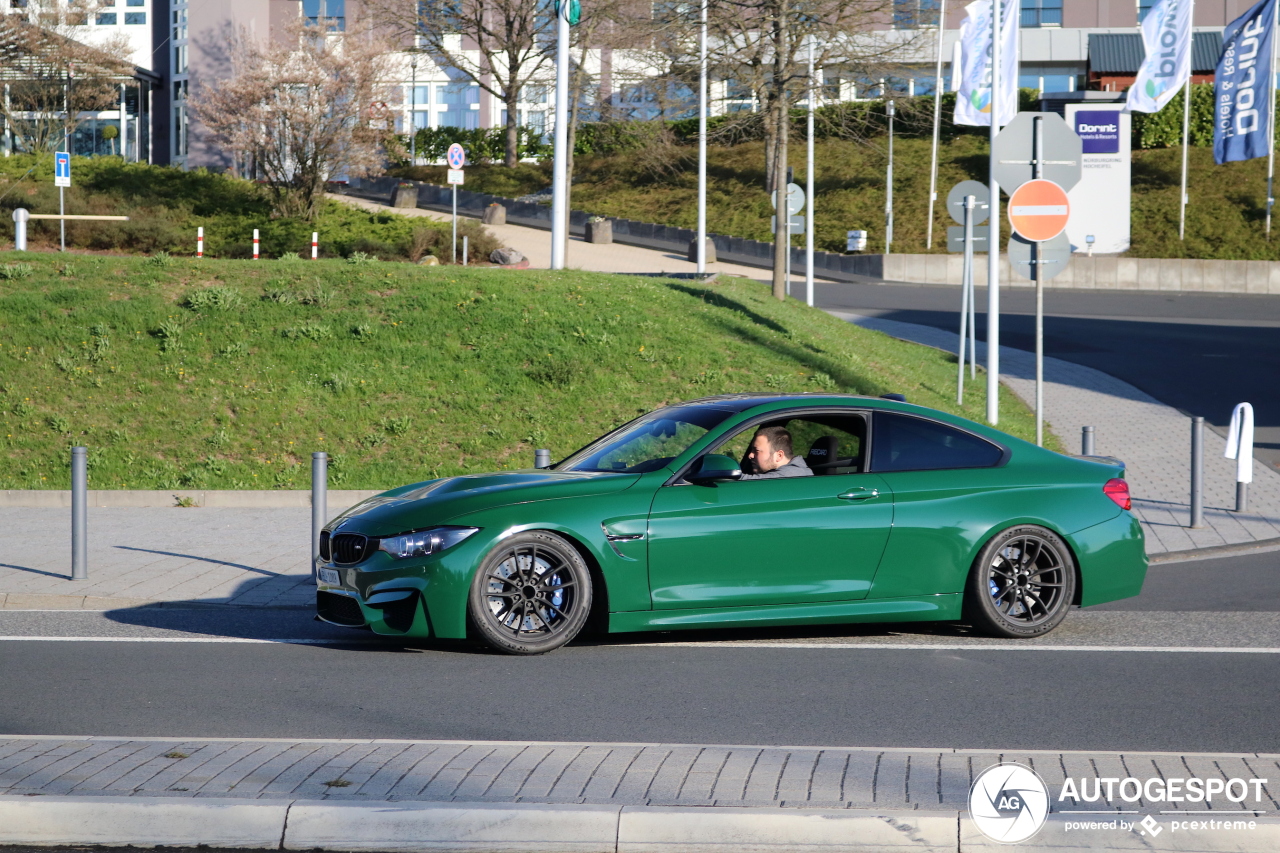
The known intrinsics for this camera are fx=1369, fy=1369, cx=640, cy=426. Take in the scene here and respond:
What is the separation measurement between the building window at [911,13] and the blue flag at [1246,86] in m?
16.3

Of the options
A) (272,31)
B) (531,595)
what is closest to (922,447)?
(531,595)

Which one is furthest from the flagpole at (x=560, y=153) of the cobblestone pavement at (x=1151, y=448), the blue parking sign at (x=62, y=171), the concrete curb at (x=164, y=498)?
the blue parking sign at (x=62, y=171)

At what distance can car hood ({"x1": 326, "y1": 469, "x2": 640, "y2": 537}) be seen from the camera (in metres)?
6.89

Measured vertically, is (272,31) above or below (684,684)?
above

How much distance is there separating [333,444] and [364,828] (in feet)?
35.9

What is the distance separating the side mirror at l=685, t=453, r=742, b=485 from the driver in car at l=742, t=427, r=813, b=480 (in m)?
0.40

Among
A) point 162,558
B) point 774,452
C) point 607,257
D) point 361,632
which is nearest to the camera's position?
point 774,452

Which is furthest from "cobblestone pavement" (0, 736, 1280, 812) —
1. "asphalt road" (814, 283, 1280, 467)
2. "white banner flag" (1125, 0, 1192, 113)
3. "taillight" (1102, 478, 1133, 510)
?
"white banner flag" (1125, 0, 1192, 113)

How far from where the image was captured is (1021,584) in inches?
299

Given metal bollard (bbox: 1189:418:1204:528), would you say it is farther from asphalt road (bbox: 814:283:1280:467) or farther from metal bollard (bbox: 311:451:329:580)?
metal bollard (bbox: 311:451:329:580)

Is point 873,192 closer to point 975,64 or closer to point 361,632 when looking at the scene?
point 975,64

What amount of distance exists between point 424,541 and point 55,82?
49507 millimetres

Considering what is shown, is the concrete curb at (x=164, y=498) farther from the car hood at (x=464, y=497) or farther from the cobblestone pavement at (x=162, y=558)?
the car hood at (x=464, y=497)

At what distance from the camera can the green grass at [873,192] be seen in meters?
42.3
